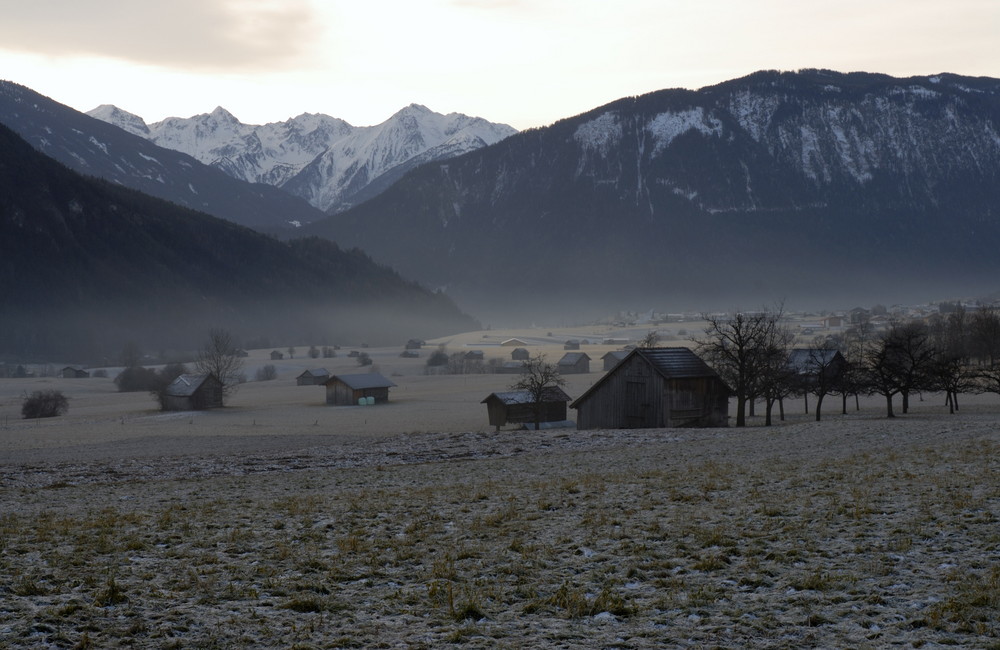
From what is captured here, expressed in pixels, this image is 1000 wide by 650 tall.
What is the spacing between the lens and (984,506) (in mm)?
14547

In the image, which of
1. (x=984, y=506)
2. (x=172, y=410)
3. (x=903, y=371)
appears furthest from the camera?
(x=172, y=410)

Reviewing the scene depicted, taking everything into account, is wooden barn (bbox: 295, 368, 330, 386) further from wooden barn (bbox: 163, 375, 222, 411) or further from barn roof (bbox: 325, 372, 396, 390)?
wooden barn (bbox: 163, 375, 222, 411)

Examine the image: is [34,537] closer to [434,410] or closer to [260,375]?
[434,410]

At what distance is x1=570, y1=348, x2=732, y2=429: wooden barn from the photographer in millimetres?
45188

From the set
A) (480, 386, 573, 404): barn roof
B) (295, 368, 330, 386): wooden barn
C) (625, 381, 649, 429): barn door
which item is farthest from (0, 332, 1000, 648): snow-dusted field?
(295, 368, 330, 386): wooden barn

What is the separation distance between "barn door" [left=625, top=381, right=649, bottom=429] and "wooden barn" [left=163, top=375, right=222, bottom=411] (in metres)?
45.2

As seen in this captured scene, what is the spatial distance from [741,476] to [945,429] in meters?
16.5

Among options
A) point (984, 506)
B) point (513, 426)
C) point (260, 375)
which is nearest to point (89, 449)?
point (513, 426)

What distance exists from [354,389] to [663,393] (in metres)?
39.7

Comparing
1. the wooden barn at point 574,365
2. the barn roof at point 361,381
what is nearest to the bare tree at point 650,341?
the wooden barn at point 574,365

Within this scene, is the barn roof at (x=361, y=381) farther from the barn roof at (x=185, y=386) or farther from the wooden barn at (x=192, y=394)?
the barn roof at (x=185, y=386)

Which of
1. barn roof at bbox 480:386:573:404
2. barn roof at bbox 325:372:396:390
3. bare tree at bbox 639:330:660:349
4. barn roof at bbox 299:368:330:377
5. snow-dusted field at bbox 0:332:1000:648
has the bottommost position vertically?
snow-dusted field at bbox 0:332:1000:648

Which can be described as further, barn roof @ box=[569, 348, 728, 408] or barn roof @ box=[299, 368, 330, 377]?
barn roof @ box=[299, 368, 330, 377]

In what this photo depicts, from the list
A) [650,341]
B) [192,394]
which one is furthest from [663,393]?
[650,341]
